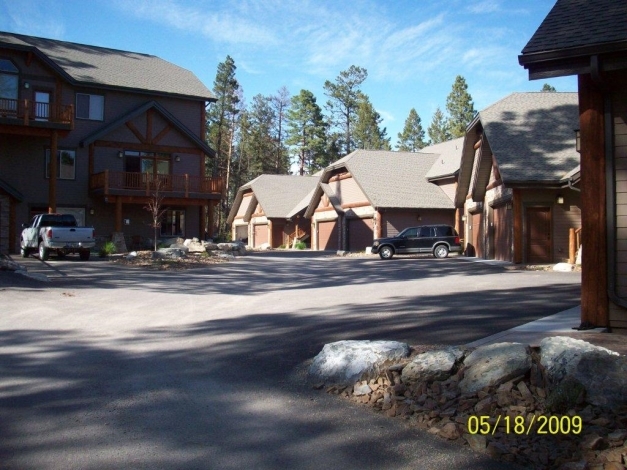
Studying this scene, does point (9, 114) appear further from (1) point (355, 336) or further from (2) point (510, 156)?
(1) point (355, 336)

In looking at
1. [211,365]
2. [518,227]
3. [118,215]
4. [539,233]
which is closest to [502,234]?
[539,233]

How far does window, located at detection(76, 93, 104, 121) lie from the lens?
32.1m

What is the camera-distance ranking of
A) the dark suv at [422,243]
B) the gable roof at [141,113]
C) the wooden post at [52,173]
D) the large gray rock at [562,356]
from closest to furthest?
the large gray rock at [562,356] → the wooden post at [52,173] → the dark suv at [422,243] → the gable roof at [141,113]

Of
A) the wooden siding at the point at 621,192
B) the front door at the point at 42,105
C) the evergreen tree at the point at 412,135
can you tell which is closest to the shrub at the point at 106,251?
the front door at the point at 42,105

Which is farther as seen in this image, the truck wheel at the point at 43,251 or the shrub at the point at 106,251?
the shrub at the point at 106,251

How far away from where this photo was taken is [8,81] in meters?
29.8

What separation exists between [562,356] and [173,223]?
31131mm

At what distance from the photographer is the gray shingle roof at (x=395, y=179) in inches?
1444

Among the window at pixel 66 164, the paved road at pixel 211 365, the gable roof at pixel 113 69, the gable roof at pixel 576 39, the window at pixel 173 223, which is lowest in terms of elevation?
the paved road at pixel 211 365

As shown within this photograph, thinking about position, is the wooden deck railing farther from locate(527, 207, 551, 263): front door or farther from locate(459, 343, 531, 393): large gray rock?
locate(459, 343, 531, 393): large gray rock

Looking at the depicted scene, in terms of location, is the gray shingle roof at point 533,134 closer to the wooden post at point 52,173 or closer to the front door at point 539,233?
the front door at point 539,233

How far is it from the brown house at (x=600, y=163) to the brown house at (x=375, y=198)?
88.7 feet

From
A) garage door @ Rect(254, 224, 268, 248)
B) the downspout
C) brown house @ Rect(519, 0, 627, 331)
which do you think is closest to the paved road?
brown house @ Rect(519, 0, 627, 331)

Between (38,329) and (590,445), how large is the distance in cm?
871
